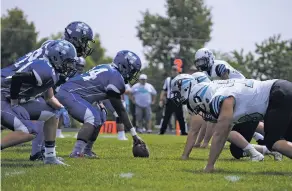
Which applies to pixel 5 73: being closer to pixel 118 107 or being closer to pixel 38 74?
pixel 38 74

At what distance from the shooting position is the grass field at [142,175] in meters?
5.98

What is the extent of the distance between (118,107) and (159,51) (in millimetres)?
46610

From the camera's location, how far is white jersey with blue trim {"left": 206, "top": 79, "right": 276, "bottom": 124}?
281 inches

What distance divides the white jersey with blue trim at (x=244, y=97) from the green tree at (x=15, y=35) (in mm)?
45638

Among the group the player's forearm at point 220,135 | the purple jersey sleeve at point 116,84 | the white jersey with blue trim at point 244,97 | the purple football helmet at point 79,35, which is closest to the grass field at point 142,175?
the player's forearm at point 220,135


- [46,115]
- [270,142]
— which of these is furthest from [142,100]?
[270,142]

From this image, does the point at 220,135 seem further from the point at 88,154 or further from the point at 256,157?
the point at 88,154

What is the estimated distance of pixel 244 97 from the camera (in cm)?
724

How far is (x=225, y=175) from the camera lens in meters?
6.91

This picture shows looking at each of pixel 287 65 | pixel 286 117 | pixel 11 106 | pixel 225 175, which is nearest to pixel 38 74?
pixel 11 106

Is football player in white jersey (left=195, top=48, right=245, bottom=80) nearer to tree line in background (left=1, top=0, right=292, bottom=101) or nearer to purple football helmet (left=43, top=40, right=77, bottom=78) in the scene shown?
purple football helmet (left=43, top=40, right=77, bottom=78)

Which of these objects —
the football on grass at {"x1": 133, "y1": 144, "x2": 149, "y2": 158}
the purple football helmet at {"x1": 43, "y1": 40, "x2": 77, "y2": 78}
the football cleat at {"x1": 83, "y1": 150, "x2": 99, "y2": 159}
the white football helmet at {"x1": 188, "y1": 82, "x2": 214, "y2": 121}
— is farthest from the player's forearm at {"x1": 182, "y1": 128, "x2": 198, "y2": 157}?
the purple football helmet at {"x1": 43, "y1": 40, "x2": 77, "y2": 78}

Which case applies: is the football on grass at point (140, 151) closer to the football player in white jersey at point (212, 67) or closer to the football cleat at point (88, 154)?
the football cleat at point (88, 154)

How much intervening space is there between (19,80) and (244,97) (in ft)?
8.26
